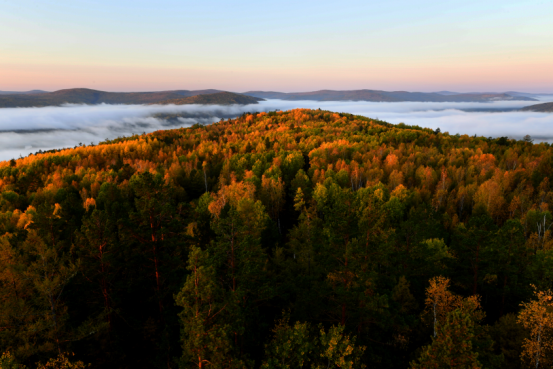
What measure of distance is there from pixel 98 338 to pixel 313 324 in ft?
56.2

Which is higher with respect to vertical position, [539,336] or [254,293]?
[254,293]

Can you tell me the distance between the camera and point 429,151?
116062 millimetres

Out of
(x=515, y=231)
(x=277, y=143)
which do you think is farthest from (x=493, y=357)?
(x=277, y=143)

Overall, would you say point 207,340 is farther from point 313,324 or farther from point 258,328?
point 313,324

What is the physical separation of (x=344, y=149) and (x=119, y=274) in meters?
103

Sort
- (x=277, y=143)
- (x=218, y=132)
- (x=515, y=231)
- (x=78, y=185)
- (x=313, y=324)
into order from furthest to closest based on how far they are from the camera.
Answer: (x=218, y=132) → (x=277, y=143) → (x=78, y=185) → (x=515, y=231) → (x=313, y=324)

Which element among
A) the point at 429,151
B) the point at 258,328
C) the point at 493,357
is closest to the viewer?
the point at 493,357

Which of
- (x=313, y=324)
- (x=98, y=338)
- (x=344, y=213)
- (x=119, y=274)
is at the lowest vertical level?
(x=313, y=324)

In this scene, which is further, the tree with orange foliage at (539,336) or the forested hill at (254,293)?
the tree with orange foliage at (539,336)

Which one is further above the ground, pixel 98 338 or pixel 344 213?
pixel 344 213

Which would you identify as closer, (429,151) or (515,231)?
(515,231)

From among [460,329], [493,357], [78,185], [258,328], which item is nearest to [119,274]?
[258,328]

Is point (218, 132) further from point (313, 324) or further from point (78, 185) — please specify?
point (313, 324)

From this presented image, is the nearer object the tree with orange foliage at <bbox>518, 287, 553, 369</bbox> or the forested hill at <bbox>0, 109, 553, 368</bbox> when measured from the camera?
the forested hill at <bbox>0, 109, 553, 368</bbox>
